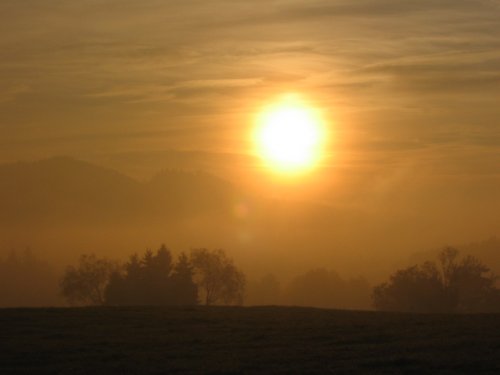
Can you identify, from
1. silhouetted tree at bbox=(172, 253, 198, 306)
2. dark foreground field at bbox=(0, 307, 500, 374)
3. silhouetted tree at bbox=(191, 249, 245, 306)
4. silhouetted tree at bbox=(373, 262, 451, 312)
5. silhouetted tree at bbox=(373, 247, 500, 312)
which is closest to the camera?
dark foreground field at bbox=(0, 307, 500, 374)

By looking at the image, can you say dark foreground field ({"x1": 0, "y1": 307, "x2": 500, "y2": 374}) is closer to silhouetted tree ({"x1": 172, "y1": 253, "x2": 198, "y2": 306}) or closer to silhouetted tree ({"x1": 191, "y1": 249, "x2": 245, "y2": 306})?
silhouetted tree ({"x1": 172, "y1": 253, "x2": 198, "y2": 306})

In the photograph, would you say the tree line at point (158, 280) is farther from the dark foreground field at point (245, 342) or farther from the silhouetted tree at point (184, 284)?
the dark foreground field at point (245, 342)

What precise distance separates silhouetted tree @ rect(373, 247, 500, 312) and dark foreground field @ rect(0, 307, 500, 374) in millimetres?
38739

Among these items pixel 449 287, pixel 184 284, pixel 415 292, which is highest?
pixel 449 287

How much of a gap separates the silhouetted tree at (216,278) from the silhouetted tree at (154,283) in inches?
89.5

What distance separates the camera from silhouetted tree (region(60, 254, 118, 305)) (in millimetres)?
79188

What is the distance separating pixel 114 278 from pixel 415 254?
12673cm

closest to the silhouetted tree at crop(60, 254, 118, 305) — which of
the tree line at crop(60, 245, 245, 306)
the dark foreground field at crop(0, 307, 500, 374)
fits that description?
the tree line at crop(60, 245, 245, 306)

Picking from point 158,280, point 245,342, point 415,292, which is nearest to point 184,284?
point 158,280

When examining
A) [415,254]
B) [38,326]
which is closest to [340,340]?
[38,326]

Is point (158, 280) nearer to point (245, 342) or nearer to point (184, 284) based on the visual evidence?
point (184, 284)

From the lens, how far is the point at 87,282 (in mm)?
79438

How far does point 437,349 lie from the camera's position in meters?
25.5

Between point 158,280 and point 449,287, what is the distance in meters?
26.4
